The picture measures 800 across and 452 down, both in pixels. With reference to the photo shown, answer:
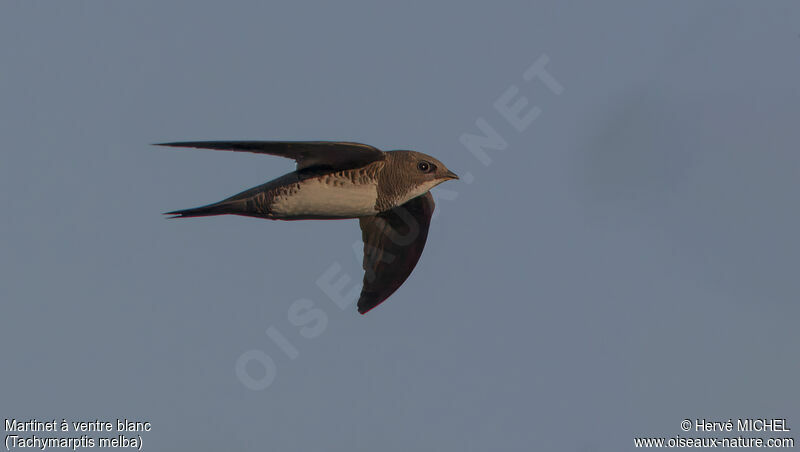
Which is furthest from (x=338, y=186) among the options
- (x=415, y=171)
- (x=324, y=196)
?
(x=415, y=171)

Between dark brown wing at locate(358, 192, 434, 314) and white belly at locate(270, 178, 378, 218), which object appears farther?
dark brown wing at locate(358, 192, 434, 314)

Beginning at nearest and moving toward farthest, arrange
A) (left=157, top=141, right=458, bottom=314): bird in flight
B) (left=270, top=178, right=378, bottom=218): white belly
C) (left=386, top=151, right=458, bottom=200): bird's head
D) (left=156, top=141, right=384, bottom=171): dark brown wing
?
(left=156, top=141, right=384, bottom=171): dark brown wing, (left=157, top=141, right=458, bottom=314): bird in flight, (left=270, top=178, right=378, bottom=218): white belly, (left=386, top=151, right=458, bottom=200): bird's head

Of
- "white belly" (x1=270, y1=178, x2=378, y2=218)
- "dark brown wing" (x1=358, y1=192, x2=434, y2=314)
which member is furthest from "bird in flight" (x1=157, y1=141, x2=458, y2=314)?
"dark brown wing" (x1=358, y1=192, x2=434, y2=314)

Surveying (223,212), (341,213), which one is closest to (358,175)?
(341,213)

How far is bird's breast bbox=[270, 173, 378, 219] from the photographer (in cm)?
1480

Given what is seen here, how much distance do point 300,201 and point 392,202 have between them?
1.31m

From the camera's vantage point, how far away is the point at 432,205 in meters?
17.2

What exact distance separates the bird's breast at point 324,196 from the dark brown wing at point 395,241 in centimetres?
208

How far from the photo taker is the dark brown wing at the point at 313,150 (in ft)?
44.1

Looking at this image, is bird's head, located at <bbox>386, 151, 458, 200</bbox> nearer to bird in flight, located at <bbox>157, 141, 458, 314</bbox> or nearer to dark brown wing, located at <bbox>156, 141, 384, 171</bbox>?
bird in flight, located at <bbox>157, 141, 458, 314</bbox>

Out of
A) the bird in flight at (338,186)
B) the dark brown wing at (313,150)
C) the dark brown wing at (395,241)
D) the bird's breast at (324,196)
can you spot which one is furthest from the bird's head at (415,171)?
the dark brown wing at (395,241)

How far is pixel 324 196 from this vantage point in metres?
14.8

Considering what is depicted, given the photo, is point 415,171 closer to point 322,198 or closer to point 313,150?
point 322,198

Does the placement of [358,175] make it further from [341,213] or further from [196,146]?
[196,146]
